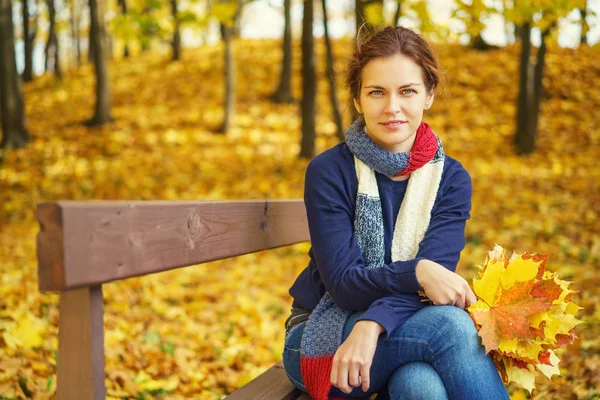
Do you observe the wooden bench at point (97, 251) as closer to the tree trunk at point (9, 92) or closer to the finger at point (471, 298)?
the finger at point (471, 298)

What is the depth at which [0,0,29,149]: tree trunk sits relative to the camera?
32.3 feet

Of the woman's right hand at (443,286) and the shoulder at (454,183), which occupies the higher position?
the shoulder at (454,183)

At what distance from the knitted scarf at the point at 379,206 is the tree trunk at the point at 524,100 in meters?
7.79

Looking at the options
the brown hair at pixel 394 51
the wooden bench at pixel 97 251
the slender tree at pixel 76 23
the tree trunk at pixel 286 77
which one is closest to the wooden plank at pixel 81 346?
the wooden bench at pixel 97 251

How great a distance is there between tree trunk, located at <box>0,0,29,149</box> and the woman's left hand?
32.4 feet

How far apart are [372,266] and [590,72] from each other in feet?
38.2

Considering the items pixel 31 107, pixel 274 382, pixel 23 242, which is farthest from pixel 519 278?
pixel 31 107

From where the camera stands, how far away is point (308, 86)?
923 cm

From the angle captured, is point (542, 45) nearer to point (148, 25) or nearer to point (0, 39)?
point (148, 25)

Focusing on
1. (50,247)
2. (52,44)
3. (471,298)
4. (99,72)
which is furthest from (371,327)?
(52,44)

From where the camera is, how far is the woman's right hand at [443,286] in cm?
185

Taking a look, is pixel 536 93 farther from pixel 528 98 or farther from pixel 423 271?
pixel 423 271

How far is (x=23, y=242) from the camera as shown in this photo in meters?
6.30

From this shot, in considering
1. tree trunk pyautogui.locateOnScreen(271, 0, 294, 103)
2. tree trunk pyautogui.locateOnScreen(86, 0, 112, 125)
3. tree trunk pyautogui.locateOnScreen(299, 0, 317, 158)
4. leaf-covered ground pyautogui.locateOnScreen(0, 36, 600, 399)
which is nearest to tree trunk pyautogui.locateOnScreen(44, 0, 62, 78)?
leaf-covered ground pyautogui.locateOnScreen(0, 36, 600, 399)
